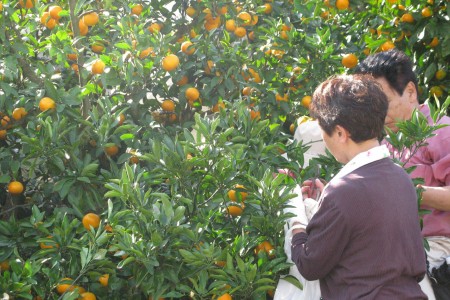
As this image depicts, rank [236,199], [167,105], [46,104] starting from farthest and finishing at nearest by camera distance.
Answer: [167,105]
[46,104]
[236,199]

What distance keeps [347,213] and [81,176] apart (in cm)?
109

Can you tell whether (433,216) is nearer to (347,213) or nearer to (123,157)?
(347,213)

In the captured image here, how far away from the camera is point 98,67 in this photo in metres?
2.95

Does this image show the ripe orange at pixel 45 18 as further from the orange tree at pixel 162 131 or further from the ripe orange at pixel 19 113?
the ripe orange at pixel 19 113

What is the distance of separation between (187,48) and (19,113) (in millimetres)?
747

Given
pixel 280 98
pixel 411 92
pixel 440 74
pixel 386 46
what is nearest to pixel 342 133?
pixel 411 92

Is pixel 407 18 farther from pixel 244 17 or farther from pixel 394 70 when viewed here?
pixel 394 70

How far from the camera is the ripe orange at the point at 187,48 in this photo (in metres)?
3.27

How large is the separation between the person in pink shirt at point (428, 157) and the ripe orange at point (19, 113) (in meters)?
1.31

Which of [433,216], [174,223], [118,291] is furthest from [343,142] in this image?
[118,291]

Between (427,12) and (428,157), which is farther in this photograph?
(427,12)

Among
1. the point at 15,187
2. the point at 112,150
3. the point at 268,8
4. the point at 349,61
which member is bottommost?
the point at 15,187

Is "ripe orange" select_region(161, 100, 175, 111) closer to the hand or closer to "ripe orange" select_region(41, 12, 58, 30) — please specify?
"ripe orange" select_region(41, 12, 58, 30)

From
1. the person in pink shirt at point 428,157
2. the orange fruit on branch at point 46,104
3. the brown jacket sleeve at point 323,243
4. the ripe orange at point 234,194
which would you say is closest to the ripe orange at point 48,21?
the orange fruit on branch at point 46,104
